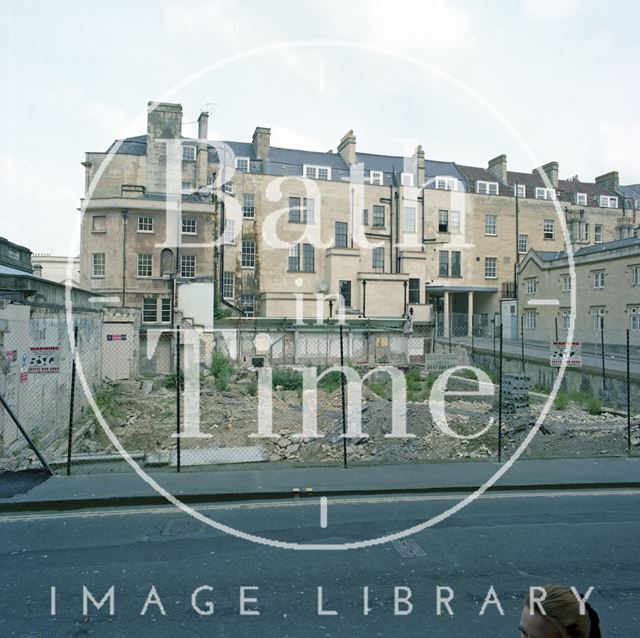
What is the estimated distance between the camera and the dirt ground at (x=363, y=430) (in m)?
13.0

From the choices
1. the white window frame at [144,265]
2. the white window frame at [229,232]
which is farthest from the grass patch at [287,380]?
the white window frame at [229,232]

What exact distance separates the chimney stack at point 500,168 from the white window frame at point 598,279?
69.5 feet

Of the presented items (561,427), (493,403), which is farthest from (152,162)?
(561,427)

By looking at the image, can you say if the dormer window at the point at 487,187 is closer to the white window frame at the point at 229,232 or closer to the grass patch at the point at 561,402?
the white window frame at the point at 229,232

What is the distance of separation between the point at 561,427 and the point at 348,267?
105ft

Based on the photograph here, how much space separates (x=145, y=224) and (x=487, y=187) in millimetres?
35756

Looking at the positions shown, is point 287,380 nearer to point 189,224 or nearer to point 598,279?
point 189,224

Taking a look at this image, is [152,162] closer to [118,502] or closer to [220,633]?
[118,502]

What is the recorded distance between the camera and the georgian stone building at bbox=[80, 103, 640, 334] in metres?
38.4

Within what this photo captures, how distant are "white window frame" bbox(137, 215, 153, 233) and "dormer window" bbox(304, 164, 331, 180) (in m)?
16.3

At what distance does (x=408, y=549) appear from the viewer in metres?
6.50

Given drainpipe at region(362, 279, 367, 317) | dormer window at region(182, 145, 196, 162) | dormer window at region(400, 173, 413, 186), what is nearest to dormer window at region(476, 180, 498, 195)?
dormer window at region(400, 173, 413, 186)

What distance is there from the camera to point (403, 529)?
7125 millimetres

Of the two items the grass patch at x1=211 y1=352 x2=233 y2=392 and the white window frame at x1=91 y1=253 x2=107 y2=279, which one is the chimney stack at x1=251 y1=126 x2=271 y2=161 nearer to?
the white window frame at x1=91 y1=253 x2=107 y2=279
